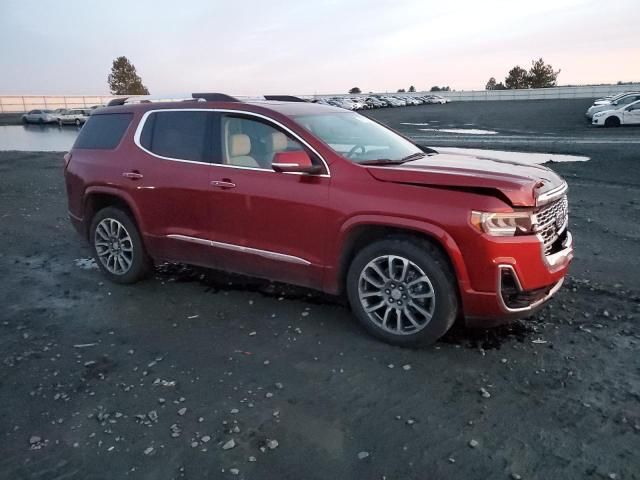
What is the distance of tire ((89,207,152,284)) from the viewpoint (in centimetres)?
567

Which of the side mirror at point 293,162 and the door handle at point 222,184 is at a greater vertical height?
the side mirror at point 293,162

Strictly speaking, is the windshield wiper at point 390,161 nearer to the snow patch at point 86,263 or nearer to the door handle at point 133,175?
the door handle at point 133,175

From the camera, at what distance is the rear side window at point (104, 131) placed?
5.77 meters

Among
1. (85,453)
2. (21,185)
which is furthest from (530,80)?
(85,453)

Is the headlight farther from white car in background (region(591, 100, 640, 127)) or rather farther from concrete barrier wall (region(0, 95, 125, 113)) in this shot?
concrete barrier wall (region(0, 95, 125, 113))

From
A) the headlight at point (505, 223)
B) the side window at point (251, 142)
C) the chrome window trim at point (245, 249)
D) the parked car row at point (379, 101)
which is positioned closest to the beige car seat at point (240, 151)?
the side window at point (251, 142)

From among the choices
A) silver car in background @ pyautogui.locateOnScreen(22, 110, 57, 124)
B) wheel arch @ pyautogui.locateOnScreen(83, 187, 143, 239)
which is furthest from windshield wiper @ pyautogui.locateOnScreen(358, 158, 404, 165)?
silver car in background @ pyautogui.locateOnScreen(22, 110, 57, 124)

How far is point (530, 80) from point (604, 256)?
11623cm

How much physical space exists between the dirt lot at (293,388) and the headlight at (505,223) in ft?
3.19

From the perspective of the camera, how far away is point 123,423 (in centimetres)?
332

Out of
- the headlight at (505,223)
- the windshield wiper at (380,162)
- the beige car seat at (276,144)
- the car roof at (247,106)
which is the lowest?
the headlight at (505,223)

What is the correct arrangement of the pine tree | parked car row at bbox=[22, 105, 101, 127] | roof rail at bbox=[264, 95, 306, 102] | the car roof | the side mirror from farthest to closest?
the pine tree
parked car row at bbox=[22, 105, 101, 127]
roof rail at bbox=[264, 95, 306, 102]
the car roof
the side mirror

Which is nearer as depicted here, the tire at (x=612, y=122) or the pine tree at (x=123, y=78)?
the tire at (x=612, y=122)

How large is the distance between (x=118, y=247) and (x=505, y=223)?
4076 mm
